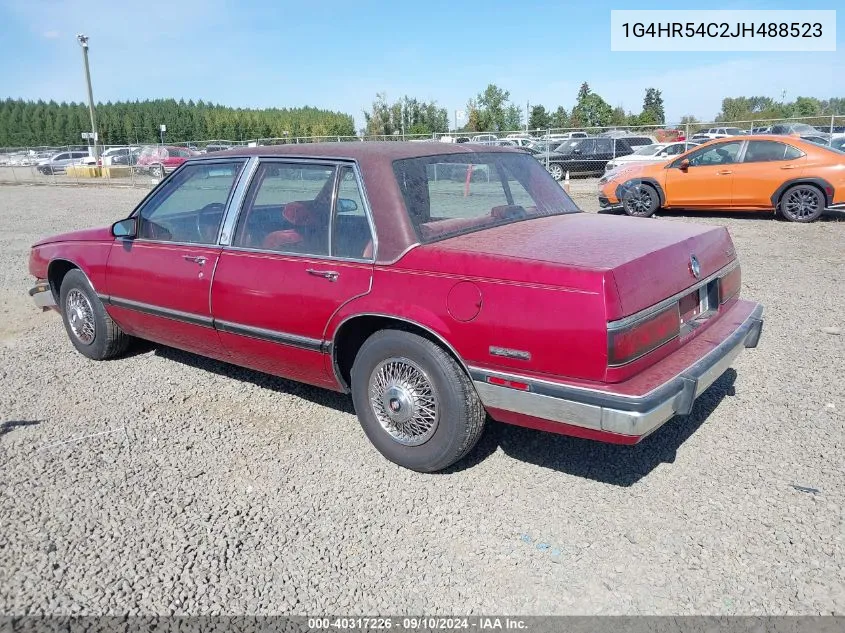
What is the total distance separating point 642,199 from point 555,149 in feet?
42.5

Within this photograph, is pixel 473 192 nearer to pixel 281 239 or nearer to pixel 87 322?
pixel 281 239

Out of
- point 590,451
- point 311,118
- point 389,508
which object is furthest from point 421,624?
point 311,118

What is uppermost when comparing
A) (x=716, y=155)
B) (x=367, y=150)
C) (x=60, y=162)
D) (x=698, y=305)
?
(x=60, y=162)

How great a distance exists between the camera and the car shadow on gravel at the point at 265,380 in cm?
443

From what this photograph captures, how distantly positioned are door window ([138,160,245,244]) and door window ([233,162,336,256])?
0.31 metres

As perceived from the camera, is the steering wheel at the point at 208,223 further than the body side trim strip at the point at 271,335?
Yes

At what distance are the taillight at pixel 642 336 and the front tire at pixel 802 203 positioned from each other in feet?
31.4

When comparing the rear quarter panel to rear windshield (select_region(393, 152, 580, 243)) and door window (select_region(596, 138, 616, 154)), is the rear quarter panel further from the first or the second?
door window (select_region(596, 138, 616, 154))

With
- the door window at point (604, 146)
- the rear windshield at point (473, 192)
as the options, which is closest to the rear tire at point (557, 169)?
the door window at point (604, 146)

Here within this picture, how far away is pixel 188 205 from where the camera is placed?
4.58 metres

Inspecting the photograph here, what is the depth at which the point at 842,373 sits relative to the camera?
458 centimetres

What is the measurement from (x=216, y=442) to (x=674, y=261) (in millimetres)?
2699

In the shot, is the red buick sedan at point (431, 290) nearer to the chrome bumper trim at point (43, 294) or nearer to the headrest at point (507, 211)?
the headrest at point (507, 211)

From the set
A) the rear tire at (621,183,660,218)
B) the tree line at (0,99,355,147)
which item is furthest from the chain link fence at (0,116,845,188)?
the tree line at (0,99,355,147)
